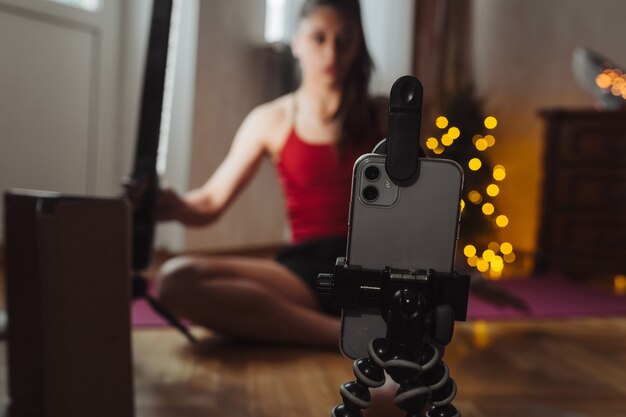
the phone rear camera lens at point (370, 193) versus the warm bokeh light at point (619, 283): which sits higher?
the phone rear camera lens at point (370, 193)

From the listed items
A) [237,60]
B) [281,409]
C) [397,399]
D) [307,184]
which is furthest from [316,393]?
[397,399]

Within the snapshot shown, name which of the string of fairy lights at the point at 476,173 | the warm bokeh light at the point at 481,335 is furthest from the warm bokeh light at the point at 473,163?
the warm bokeh light at the point at 481,335

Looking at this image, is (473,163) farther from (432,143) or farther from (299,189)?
(299,189)

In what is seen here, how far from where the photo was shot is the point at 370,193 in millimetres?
300

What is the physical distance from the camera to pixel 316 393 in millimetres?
900

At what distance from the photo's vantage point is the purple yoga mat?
1470 millimetres

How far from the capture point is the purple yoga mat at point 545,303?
1.47 metres

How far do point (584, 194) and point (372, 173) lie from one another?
2.13m

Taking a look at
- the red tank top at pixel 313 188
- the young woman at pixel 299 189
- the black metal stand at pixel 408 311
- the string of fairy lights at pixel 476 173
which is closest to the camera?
the black metal stand at pixel 408 311

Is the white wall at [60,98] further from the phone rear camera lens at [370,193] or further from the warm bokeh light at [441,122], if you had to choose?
the phone rear camera lens at [370,193]

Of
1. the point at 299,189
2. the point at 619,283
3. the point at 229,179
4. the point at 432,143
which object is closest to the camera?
the point at 432,143

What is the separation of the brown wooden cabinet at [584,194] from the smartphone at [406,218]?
6.63 feet

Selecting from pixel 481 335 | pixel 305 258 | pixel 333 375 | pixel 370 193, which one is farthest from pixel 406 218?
pixel 481 335

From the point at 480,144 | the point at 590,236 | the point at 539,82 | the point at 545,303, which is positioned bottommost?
the point at 545,303
